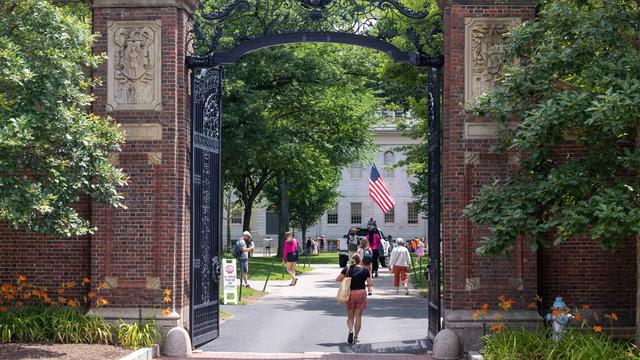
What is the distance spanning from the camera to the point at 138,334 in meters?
14.0

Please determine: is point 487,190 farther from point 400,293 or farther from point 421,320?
point 400,293

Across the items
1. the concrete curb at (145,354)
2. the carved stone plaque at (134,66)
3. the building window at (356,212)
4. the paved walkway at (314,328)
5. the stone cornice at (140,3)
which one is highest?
the stone cornice at (140,3)

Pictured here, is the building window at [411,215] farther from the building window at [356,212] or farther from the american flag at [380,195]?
the american flag at [380,195]

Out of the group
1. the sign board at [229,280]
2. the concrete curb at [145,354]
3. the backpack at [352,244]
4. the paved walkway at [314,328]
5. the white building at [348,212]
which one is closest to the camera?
the concrete curb at [145,354]

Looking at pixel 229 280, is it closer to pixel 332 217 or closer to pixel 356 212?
pixel 332 217

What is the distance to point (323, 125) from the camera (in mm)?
31297

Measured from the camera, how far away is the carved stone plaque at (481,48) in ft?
47.5

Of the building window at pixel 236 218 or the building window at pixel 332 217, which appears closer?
the building window at pixel 236 218

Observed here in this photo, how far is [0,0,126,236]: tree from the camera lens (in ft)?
38.6

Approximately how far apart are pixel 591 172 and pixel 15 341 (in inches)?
338

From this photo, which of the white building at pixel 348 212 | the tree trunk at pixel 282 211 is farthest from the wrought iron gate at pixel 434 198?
the white building at pixel 348 212

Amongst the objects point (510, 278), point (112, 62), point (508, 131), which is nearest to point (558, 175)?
point (508, 131)

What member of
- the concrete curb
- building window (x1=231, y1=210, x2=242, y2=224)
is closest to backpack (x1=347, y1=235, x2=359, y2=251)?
the concrete curb

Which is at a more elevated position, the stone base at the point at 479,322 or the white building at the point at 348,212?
the white building at the point at 348,212
